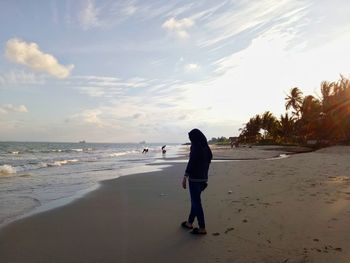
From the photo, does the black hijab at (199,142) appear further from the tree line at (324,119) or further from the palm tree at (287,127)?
the palm tree at (287,127)

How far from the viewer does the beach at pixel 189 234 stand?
198 inches

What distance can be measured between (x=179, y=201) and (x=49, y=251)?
15.1 ft

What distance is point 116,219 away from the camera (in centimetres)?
746

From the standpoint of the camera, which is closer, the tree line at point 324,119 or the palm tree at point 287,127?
the tree line at point 324,119

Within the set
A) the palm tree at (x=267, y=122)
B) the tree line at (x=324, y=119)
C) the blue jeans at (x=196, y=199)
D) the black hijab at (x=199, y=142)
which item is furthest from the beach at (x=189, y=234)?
the palm tree at (x=267, y=122)

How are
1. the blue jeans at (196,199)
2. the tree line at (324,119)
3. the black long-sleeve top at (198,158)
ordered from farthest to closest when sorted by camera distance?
the tree line at (324,119)
the black long-sleeve top at (198,158)
the blue jeans at (196,199)

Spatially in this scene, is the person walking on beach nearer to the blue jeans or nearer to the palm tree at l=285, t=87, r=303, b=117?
A: the blue jeans

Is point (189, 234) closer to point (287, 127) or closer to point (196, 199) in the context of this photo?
point (196, 199)

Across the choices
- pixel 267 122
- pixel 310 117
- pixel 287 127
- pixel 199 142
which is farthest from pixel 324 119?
pixel 199 142

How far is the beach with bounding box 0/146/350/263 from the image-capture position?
5.03 m

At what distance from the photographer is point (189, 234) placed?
6148mm

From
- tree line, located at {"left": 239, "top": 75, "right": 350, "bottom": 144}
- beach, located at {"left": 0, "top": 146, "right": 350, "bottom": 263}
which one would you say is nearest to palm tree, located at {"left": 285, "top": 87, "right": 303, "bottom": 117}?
tree line, located at {"left": 239, "top": 75, "right": 350, "bottom": 144}

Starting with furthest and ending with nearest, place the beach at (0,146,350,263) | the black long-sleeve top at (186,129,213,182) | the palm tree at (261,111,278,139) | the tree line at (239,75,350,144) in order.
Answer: the palm tree at (261,111,278,139), the tree line at (239,75,350,144), the black long-sleeve top at (186,129,213,182), the beach at (0,146,350,263)

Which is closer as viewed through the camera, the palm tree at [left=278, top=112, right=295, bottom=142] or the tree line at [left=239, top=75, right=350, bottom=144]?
the tree line at [left=239, top=75, right=350, bottom=144]
